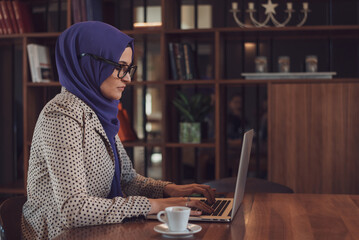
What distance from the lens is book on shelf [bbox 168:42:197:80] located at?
11.2 ft

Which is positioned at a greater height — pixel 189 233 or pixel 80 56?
pixel 80 56

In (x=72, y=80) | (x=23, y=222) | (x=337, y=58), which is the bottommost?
(x=23, y=222)

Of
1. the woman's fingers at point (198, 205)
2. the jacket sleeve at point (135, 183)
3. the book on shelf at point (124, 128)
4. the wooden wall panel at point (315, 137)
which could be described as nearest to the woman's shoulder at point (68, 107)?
the jacket sleeve at point (135, 183)

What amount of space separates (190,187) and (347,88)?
1833 mm

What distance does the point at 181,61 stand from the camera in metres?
3.41

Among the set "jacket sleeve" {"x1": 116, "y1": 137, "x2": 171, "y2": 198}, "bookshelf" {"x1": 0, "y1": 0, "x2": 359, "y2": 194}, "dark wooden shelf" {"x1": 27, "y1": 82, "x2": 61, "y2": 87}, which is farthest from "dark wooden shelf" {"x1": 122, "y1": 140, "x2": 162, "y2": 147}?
"jacket sleeve" {"x1": 116, "y1": 137, "x2": 171, "y2": 198}

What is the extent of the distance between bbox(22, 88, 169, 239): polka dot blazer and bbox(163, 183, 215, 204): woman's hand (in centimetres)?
28

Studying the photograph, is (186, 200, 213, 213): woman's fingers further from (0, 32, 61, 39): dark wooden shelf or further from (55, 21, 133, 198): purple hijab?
(0, 32, 61, 39): dark wooden shelf

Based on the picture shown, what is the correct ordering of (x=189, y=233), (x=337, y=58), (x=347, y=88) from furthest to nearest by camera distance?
(x=337, y=58), (x=347, y=88), (x=189, y=233)

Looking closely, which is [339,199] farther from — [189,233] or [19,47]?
[19,47]

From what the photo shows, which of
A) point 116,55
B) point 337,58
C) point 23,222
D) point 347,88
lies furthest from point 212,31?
point 23,222

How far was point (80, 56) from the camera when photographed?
5.94 feet

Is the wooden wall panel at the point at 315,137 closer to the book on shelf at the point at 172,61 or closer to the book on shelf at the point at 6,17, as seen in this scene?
the book on shelf at the point at 172,61

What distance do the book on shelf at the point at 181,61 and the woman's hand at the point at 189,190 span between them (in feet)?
5.18
